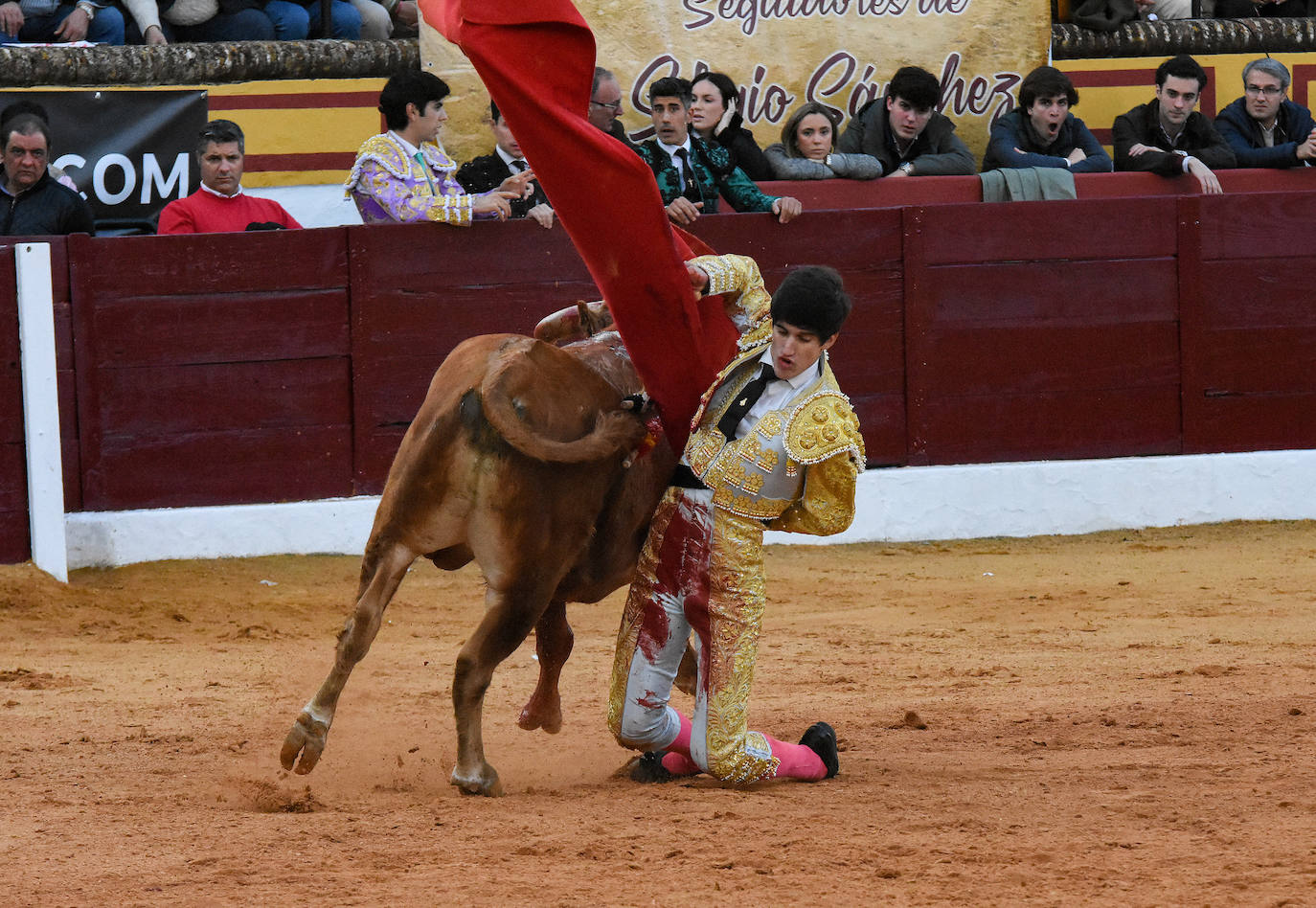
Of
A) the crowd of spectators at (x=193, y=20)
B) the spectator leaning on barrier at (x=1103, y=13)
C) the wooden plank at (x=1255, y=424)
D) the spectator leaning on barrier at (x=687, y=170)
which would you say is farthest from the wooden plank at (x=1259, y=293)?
the crowd of spectators at (x=193, y=20)

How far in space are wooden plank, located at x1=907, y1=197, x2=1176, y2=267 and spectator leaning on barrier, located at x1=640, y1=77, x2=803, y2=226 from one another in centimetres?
70

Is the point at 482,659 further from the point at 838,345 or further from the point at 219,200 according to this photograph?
the point at 838,345

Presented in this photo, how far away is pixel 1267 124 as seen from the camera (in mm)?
7145

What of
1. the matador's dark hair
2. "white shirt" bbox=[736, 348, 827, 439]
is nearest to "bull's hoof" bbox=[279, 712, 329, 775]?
"white shirt" bbox=[736, 348, 827, 439]

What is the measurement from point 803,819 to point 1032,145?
461 centimetres

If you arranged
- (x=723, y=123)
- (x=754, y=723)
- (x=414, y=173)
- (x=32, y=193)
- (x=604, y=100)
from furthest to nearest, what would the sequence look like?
1. (x=723, y=123)
2. (x=604, y=100)
3. (x=32, y=193)
4. (x=414, y=173)
5. (x=754, y=723)

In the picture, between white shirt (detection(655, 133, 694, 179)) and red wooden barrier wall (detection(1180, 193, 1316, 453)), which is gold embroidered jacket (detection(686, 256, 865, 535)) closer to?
white shirt (detection(655, 133, 694, 179))

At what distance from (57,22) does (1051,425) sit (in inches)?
166

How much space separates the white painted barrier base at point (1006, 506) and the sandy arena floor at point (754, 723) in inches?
6.4

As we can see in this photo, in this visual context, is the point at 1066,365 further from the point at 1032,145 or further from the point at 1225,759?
the point at 1225,759

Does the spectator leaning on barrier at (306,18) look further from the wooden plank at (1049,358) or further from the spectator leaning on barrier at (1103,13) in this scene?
the spectator leaning on barrier at (1103,13)

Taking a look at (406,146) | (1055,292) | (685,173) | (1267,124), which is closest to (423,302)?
(406,146)

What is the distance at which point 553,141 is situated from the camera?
3203 millimetres

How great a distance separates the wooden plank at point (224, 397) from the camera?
5711 millimetres
